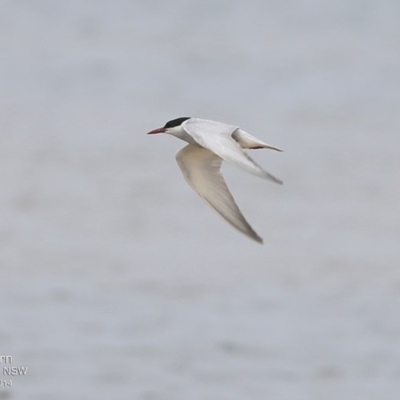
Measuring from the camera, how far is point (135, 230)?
13.9 m

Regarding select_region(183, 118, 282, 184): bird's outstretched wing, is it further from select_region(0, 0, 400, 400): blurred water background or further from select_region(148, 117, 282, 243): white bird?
select_region(0, 0, 400, 400): blurred water background

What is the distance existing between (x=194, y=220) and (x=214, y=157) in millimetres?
8556

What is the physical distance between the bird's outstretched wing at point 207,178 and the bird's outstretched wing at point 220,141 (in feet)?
1.07

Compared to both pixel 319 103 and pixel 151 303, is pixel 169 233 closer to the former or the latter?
pixel 151 303

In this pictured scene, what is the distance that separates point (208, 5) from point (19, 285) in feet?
30.9

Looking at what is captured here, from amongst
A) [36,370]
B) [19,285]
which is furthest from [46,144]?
[36,370]

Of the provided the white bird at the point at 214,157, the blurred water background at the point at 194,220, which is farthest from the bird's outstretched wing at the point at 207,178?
the blurred water background at the point at 194,220

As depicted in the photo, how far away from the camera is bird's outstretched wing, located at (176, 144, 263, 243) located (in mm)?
4873

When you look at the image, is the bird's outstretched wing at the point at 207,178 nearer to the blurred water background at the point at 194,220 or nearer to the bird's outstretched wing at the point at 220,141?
the bird's outstretched wing at the point at 220,141

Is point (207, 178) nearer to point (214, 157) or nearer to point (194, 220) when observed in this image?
point (214, 157)

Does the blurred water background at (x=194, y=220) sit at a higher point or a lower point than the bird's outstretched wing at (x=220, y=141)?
higher

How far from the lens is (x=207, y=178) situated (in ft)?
17.0

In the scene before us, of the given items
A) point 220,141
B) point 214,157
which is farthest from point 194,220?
point 220,141

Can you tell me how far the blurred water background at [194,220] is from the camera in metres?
11.9
